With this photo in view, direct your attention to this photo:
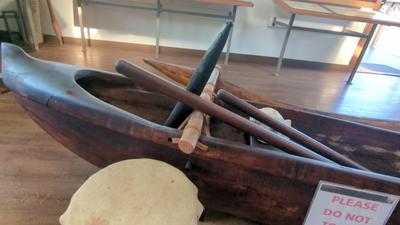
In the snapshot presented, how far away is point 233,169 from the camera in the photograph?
2.88ft

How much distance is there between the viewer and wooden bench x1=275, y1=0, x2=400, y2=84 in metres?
2.79

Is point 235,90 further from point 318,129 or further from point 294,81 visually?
point 294,81

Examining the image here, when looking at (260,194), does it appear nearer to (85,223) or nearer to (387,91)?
(85,223)

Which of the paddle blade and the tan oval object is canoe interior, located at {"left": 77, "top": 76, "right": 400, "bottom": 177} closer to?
the paddle blade

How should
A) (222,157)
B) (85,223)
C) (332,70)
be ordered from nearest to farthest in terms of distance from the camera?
(85,223)
(222,157)
(332,70)

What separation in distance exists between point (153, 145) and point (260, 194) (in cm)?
41

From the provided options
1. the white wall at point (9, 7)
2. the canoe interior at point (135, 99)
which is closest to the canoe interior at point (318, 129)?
the canoe interior at point (135, 99)

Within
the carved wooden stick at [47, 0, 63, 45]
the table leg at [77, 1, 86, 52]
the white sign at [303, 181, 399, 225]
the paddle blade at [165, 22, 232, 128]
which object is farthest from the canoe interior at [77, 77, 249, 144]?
the carved wooden stick at [47, 0, 63, 45]

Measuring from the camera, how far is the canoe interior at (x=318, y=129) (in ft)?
4.09

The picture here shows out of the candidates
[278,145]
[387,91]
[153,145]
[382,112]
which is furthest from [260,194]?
[387,91]

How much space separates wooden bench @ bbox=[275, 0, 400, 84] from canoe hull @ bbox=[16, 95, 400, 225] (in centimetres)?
243

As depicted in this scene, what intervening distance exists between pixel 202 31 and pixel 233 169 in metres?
2.80

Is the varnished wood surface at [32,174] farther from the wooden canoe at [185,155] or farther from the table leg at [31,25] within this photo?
the table leg at [31,25]

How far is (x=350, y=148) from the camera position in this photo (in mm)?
1291
